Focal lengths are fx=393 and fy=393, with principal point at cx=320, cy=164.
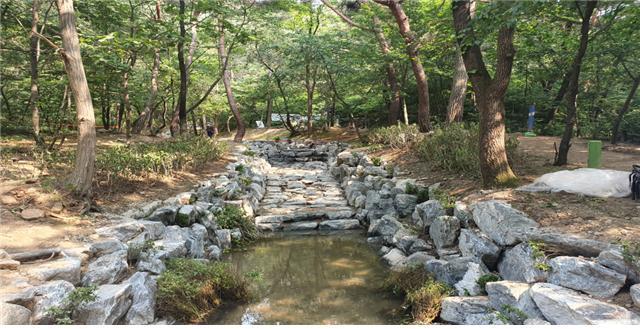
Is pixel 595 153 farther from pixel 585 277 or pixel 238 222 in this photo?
pixel 238 222

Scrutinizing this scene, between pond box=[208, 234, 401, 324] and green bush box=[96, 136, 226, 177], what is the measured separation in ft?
7.34

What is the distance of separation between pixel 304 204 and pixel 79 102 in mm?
4760

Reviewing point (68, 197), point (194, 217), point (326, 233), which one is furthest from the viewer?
point (326, 233)

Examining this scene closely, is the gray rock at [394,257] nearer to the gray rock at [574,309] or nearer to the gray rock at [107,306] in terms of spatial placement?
the gray rock at [574,309]

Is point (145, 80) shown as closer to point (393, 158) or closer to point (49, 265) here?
point (393, 158)

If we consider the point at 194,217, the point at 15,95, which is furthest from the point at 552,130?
the point at 15,95

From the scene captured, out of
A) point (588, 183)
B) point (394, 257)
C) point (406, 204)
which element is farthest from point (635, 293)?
point (406, 204)

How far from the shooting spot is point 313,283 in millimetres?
5043

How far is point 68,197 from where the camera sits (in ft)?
15.8

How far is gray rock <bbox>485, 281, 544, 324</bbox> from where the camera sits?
3.21m

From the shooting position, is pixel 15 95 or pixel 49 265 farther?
pixel 15 95

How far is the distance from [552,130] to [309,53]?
836 centimetres

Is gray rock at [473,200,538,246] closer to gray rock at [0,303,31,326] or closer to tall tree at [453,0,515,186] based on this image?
tall tree at [453,0,515,186]

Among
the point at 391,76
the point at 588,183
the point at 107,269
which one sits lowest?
the point at 107,269
